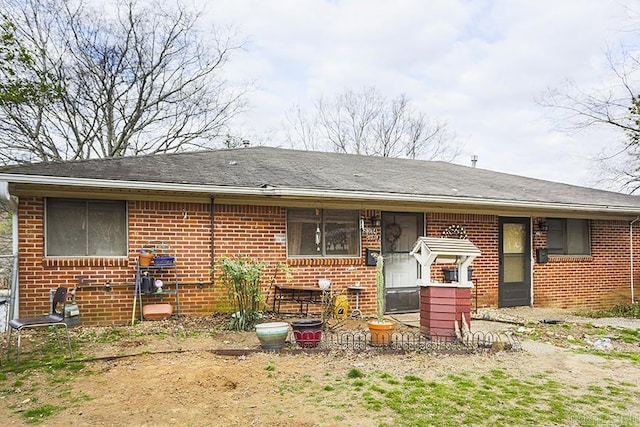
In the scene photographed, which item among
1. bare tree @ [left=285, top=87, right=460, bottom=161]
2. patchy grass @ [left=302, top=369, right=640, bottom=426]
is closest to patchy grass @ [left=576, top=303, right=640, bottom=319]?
patchy grass @ [left=302, top=369, right=640, bottom=426]

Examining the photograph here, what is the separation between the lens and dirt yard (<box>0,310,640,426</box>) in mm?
3807

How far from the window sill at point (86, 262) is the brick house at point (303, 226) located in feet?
0.05

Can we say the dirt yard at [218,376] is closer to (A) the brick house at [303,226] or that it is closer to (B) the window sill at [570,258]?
(A) the brick house at [303,226]

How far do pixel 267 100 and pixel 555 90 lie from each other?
12352 mm

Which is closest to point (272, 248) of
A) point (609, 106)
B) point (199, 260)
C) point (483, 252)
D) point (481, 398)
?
→ point (199, 260)

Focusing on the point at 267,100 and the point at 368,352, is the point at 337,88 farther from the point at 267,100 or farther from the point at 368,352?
the point at 368,352

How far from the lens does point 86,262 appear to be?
713cm

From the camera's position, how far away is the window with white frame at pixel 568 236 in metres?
10.5

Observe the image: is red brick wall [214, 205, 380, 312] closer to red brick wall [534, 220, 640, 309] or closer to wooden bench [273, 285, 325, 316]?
wooden bench [273, 285, 325, 316]

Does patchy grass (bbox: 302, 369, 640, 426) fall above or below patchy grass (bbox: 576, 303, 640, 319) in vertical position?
above

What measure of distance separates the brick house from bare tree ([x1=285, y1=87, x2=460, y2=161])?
15138 millimetres

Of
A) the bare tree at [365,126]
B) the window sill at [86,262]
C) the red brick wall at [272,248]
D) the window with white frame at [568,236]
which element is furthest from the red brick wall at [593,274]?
the bare tree at [365,126]

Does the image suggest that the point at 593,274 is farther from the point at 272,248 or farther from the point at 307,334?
the point at 307,334

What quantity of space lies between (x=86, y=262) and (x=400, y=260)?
5.31 m
